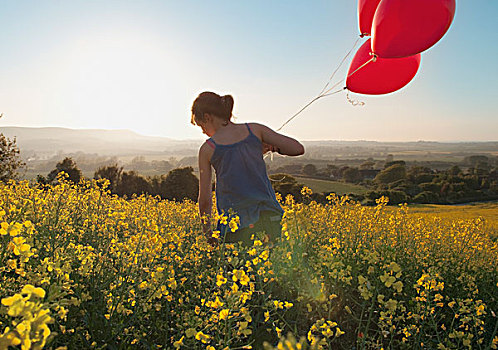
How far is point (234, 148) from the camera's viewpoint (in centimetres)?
267

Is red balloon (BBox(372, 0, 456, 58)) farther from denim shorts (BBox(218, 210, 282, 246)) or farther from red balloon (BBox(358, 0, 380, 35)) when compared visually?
denim shorts (BBox(218, 210, 282, 246))

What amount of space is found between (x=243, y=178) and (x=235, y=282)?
3.18 feet

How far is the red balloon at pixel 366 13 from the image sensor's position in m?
3.75

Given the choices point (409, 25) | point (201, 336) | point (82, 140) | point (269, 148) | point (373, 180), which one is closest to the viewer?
point (201, 336)

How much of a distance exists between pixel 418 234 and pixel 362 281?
10.4 ft

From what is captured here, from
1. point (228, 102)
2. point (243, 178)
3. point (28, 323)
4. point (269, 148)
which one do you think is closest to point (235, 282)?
point (243, 178)

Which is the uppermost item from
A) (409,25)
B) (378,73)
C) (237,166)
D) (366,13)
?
(366,13)

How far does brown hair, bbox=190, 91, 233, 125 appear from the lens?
2662 mm

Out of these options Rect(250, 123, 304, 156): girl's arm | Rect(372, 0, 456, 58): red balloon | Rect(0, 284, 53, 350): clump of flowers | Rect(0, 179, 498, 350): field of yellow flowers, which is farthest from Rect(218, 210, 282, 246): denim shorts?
Rect(372, 0, 456, 58): red balloon

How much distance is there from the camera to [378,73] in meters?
3.83

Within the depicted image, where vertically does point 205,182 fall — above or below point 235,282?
above

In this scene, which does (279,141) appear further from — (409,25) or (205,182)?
(409,25)

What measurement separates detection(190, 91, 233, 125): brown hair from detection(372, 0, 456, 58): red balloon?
5.35 ft

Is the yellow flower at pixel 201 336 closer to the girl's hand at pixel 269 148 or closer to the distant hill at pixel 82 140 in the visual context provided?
the girl's hand at pixel 269 148
